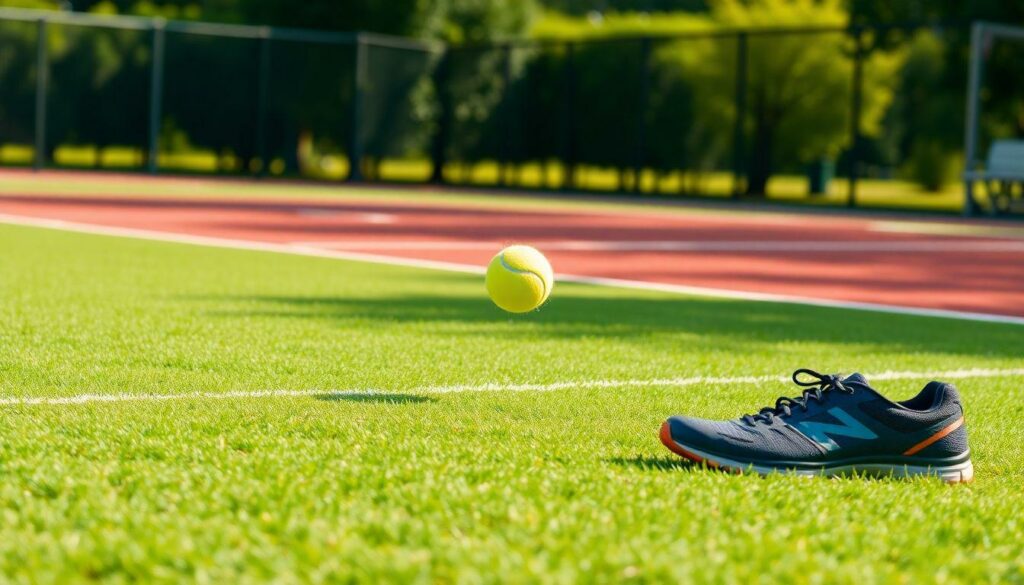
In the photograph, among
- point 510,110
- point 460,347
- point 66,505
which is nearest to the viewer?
point 66,505

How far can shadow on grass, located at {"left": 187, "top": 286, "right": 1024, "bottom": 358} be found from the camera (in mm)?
6477

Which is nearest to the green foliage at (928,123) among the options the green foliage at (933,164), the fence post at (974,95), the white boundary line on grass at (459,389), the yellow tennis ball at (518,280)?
the green foliage at (933,164)

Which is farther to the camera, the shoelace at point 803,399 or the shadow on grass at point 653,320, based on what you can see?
the shadow on grass at point 653,320

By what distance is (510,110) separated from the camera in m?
32.1

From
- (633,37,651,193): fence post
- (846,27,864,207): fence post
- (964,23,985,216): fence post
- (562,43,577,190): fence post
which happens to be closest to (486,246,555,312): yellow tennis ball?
(964,23,985,216): fence post

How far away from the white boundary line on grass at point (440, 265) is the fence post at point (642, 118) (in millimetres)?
16369

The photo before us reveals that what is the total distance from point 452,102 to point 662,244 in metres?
19.5

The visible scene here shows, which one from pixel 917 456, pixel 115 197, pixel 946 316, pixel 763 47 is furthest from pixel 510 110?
pixel 917 456

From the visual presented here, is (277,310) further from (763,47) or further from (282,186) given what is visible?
(763,47)

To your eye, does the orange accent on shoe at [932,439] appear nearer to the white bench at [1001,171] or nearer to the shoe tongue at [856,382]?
the shoe tongue at [856,382]

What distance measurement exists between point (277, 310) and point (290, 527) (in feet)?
14.1

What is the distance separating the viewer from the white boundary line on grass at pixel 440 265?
8312 millimetres

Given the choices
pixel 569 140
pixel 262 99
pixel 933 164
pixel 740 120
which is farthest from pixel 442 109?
pixel 933 164

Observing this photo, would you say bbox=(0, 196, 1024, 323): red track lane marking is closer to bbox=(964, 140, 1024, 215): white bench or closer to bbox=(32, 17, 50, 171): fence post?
bbox=(964, 140, 1024, 215): white bench
